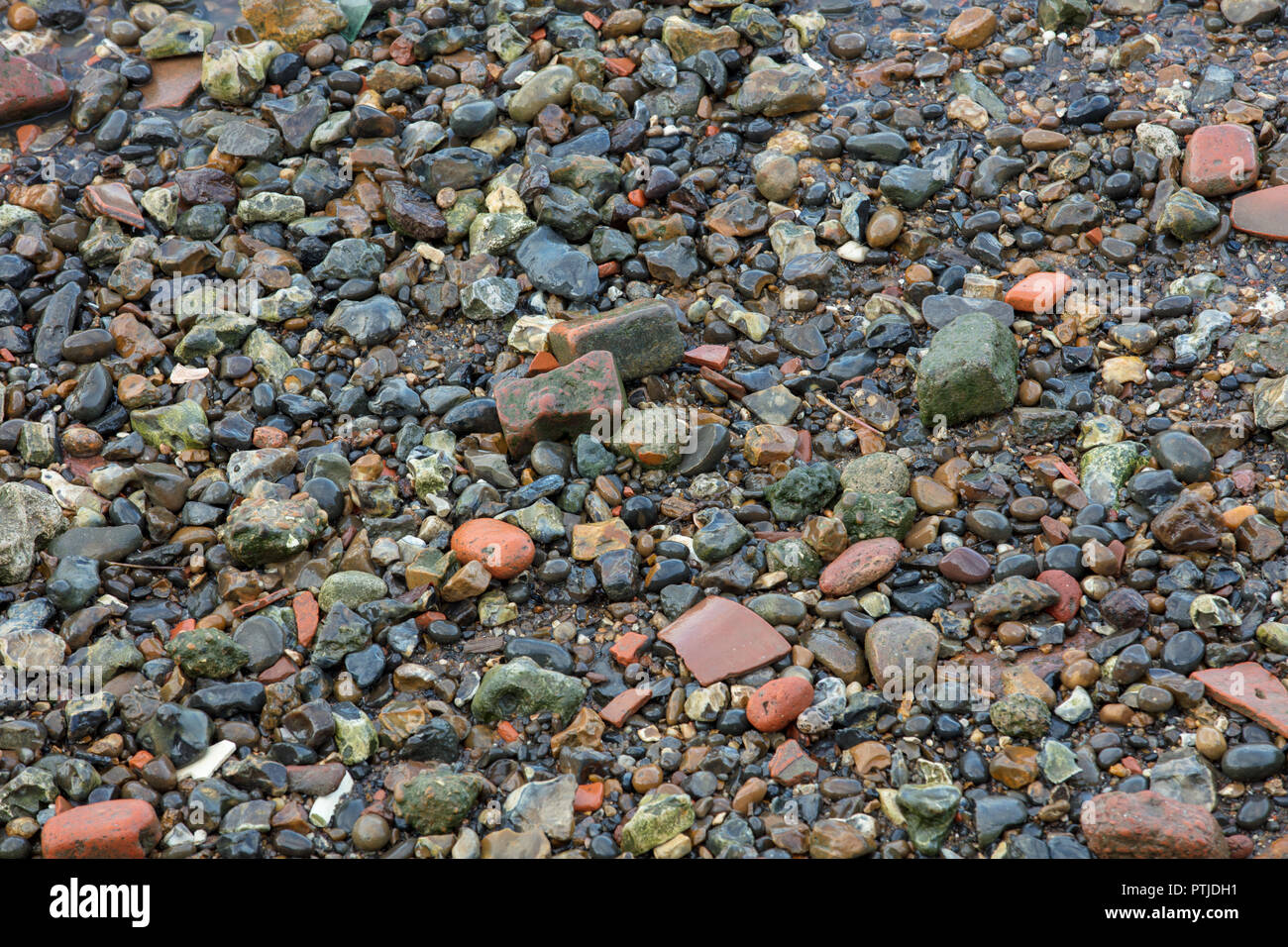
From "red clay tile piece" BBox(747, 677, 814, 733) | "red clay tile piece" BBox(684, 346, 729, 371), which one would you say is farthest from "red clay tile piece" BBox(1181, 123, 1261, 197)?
"red clay tile piece" BBox(747, 677, 814, 733)

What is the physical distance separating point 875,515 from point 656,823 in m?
1.30

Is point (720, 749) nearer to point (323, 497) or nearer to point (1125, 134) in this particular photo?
point (323, 497)

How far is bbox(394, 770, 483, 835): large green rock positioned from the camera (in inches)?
112

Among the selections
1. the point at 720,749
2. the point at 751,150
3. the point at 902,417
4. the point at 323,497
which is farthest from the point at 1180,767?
the point at 751,150

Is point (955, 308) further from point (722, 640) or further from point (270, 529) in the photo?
point (270, 529)

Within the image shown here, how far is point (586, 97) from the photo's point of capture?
481 centimetres

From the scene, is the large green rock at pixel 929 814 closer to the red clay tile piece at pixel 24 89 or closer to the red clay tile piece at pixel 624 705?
the red clay tile piece at pixel 624 705

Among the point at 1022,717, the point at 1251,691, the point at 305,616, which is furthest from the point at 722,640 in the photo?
the point at 1251,691

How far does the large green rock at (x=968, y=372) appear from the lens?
12.0 ft

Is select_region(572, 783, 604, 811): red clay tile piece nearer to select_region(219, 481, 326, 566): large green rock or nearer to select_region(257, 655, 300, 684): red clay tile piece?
select_region(257, 655, 300, 684): red clay tile piece

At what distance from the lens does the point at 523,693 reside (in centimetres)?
311

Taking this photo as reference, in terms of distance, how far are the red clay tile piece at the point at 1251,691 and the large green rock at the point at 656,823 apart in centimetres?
160

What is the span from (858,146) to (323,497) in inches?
111

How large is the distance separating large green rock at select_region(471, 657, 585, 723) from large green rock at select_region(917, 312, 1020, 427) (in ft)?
5.66
